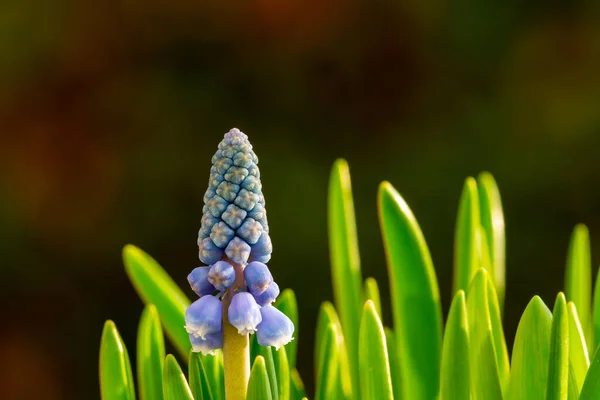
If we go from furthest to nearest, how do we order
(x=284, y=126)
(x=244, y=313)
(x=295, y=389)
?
(x=284, y=126) < (x=295, y=389) < (x=244, y=313)

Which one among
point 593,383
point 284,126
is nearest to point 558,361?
point 593,383

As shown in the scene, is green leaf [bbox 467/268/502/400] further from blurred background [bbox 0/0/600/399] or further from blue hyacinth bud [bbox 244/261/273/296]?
blurred background [bbox 0/0/600/399]

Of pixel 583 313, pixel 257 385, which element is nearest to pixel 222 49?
pixel 583 313

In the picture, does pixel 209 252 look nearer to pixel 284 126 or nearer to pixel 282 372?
pixel 282 372

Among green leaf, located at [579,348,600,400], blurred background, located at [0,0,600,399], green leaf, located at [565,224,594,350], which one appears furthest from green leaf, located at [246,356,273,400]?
blurred background, located at [0,0,600,399]

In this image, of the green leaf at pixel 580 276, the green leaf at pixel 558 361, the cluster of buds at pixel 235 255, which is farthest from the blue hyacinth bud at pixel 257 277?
the green leaf at pixel 580 276

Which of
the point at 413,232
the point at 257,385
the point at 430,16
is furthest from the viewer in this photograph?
the point at 430,16

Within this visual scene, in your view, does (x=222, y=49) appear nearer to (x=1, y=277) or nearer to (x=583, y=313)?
(x=1, y=277)
